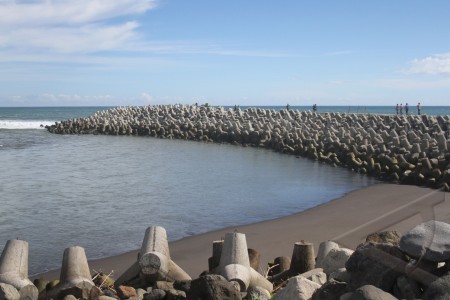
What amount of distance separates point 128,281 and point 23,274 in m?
1.05

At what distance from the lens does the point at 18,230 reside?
10.1 meters

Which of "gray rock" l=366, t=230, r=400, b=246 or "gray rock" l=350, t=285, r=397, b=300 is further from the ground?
"gray rock" l=350, t=285, r=397, b=300

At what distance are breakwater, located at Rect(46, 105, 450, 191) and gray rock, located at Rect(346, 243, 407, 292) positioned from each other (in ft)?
34.1

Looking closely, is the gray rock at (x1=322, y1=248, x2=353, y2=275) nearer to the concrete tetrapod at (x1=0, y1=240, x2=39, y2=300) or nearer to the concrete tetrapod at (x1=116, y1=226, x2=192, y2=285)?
the concrete tetrapod at (x1=116, y1=226, x2=192, y2=285)

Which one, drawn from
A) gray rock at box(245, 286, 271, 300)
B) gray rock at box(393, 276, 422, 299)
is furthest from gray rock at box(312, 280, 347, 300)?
gray rock at box(245, 286, 271, 300)

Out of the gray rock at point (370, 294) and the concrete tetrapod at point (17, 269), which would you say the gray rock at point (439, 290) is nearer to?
the gray rock at point (370, 294)

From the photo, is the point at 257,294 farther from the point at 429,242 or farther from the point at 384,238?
the point at 429,242

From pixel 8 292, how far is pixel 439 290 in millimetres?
3752

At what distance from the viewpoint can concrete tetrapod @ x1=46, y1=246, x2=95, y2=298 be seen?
5887 mm

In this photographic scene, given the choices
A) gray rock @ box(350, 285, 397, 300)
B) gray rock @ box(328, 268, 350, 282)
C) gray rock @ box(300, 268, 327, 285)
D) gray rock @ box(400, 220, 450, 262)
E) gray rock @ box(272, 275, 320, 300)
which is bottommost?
gray rock @ box(300, 268, 327, 285)

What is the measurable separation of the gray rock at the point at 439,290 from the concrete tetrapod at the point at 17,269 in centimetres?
362

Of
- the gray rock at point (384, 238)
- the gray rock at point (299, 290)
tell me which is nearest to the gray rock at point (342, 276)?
the gray rock at point (299, 290)

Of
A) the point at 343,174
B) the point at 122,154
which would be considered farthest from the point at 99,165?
the point at 343,174

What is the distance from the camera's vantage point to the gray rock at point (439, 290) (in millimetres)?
3924
